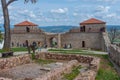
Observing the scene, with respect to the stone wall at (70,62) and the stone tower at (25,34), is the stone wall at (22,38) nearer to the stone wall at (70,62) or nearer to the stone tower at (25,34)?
the stone tower at (25,34)

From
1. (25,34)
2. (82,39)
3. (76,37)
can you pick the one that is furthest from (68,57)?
(25,34)

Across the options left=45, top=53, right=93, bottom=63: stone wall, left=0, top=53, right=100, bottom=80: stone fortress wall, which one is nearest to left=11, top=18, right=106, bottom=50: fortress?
left=45, top=53, right=93, bottom=63: stone wall

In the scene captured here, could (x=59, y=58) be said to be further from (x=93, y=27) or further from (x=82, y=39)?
(x=93, y=27)

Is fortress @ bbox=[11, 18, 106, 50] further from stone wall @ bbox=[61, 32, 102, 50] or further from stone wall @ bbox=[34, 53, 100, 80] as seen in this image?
stone wall @ bbox=[34, 53, 100, 80]

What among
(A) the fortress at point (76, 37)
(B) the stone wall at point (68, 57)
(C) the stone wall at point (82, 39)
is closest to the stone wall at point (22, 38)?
(A) the fortress at point (76, 37)

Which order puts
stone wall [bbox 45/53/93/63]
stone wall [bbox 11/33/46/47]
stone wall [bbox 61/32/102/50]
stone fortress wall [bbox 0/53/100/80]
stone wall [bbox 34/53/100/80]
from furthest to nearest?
stone wall [bbox 11/33/46/47] < stone wall [bbox 61/32/102/50] < stone wall [bbox 45/53/93/63] < stone wall [bbox 34/53/100/80] < stone fortress wall [bbox 0/53/100/80]

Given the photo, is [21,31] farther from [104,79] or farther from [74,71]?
[104,79]

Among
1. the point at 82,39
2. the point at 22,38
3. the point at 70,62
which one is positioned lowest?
the point at 82,39

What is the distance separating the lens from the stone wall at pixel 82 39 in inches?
2223

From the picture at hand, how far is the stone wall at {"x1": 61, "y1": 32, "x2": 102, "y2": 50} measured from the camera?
5647cm

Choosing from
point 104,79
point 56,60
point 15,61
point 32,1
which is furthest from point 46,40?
point 104,79

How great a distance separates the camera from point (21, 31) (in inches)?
2355

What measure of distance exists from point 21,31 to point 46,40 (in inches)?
215

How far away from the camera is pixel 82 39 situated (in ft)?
188
